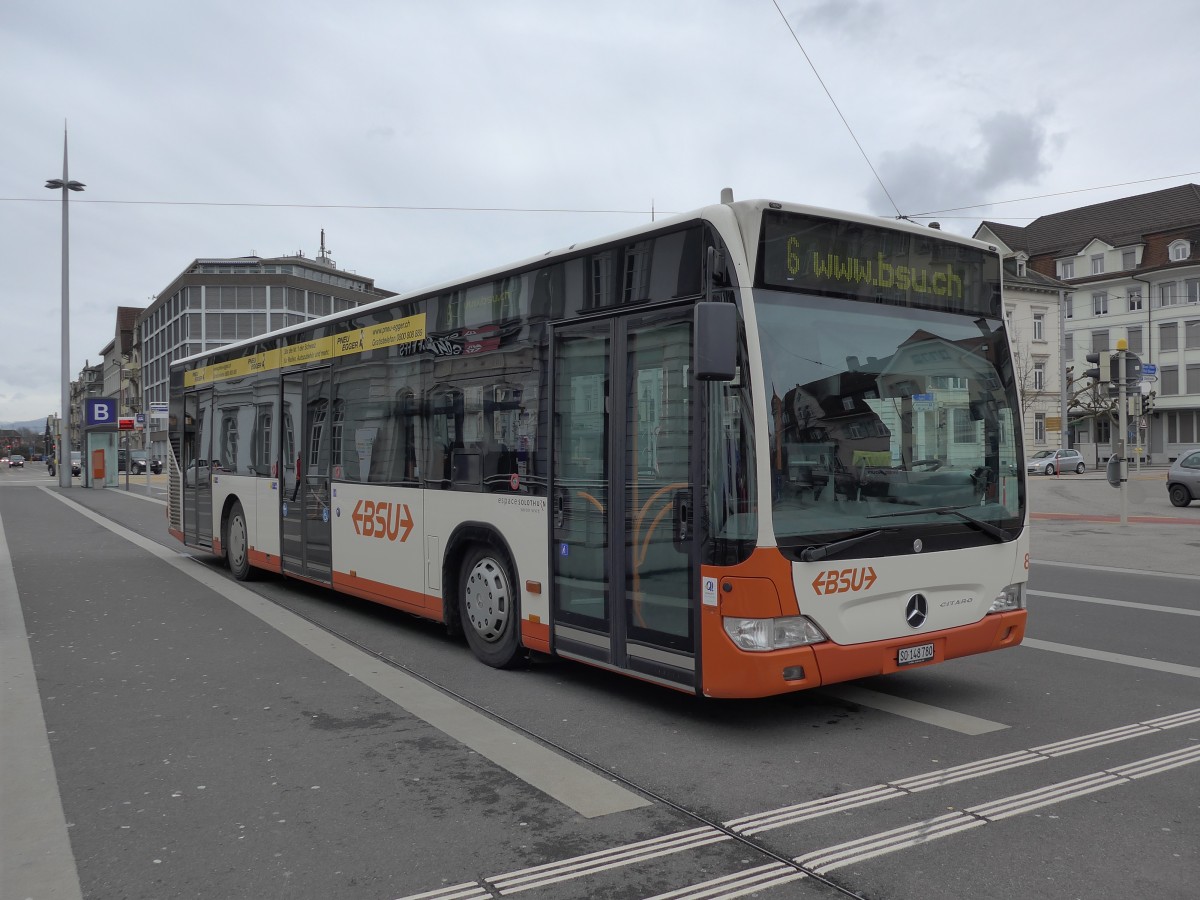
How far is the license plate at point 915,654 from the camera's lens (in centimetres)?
577

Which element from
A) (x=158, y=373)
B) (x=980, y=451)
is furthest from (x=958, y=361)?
(x=158, y=373)

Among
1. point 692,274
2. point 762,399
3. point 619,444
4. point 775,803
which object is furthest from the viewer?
point 619,444

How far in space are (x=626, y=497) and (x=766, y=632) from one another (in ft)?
3.92

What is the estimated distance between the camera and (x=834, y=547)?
5445 millimetres

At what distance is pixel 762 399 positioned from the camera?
534 cm

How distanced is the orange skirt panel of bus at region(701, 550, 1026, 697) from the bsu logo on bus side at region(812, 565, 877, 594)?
7.9 inches

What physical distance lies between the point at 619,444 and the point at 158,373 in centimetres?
10957

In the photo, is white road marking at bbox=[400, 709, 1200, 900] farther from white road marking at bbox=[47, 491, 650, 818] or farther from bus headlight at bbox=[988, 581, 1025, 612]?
bus headlight at bbox=[988, 581, 1025, 612]

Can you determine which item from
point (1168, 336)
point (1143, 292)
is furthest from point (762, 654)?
point (1168, 336)

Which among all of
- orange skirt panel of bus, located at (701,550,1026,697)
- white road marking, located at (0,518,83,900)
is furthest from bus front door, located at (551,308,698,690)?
white road marking, located at (0,518,83,900)

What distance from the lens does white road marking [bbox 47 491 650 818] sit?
15.5 ft

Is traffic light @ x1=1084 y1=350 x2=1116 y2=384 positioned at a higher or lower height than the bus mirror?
higher

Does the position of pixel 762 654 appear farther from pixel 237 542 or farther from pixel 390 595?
pixel 237 542

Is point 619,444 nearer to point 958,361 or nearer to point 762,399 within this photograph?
point 762,399
